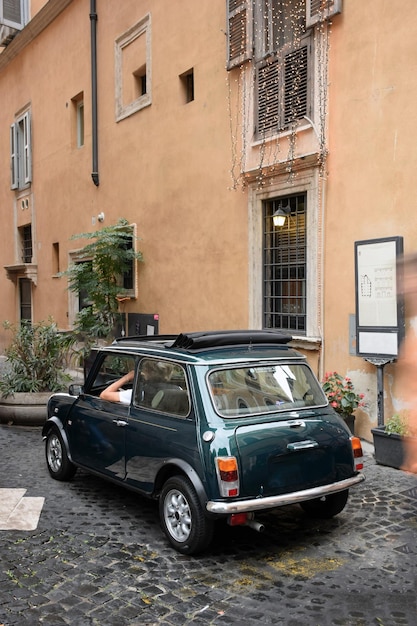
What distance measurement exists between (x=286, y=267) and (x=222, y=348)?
4263mm

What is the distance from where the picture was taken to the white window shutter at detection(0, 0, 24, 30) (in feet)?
56.2

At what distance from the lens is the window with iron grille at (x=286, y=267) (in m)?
8.56

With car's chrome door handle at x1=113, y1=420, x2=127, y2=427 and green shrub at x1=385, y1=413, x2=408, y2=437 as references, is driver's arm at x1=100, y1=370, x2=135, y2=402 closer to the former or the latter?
car's chrome door handle at x1=113, y1=420, x2=127, y2=427

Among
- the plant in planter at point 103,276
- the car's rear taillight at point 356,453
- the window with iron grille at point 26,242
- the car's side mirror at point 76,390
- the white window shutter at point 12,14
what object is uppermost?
the white window shutter at point 12,14

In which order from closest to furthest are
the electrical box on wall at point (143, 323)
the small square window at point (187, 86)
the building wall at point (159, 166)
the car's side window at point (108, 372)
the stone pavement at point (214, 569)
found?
the stone pavement at point (214, 569) < the car's side window at point (108, 372) < the building wall at point (159, 166) < the small square window at point (187, 86) < the electrical box on wall at point (143, 323)

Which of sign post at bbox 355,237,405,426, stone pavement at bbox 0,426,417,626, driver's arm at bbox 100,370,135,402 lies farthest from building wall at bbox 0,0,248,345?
stone pavement at bbox 0,426,417,626

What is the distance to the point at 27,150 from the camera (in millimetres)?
17766

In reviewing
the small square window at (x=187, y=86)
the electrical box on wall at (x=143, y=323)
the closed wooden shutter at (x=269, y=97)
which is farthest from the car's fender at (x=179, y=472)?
the small square window at (x=187, y=86)

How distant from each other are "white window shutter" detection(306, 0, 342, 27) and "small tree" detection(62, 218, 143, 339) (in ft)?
17.9

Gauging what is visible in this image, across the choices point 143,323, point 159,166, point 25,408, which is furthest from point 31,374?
point 159,166

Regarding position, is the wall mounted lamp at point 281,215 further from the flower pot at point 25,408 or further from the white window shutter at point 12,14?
the white window shutter at point 12,14

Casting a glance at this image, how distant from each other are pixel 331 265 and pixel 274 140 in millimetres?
2178

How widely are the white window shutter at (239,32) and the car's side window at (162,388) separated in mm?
6059

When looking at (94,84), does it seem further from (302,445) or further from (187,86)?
(302,445)
